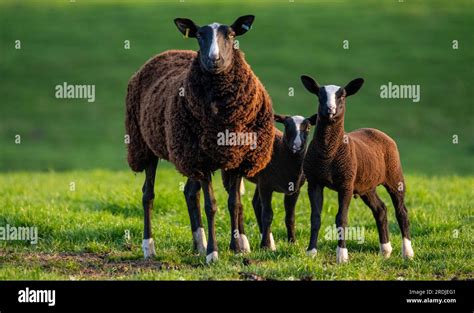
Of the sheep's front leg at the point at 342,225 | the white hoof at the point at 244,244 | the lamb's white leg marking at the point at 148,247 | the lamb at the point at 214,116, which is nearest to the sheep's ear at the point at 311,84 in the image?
the lamb at the point at 214,116

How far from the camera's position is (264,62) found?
34812mm

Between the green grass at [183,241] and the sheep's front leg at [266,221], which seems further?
the sheep's front leg at [266,221]

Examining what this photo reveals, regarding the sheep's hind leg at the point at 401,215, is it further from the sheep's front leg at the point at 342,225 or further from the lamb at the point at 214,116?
the lamb at the point at 214,116

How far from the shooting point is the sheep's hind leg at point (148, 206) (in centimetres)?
1036

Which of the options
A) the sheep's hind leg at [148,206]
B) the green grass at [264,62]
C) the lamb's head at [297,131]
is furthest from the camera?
the green grass at [264,62]

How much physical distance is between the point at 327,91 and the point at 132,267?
9.41ft

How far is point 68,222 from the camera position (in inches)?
461

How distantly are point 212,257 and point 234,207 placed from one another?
0.65 m

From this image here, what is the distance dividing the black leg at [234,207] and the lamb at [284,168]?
0.44m

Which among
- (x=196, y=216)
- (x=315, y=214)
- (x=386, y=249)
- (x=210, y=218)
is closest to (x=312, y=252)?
(x=315, y=214)

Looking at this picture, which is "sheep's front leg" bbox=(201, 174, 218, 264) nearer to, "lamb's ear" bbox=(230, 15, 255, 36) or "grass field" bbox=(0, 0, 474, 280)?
"grass field" bbox=(0, 0, 474, 280)

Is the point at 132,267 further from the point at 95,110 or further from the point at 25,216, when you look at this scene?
the point at 95,110

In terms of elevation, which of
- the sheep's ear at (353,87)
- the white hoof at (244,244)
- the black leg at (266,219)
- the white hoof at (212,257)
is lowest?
the white hoof at (212,257)

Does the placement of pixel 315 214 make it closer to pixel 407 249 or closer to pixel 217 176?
pixel 407 249
